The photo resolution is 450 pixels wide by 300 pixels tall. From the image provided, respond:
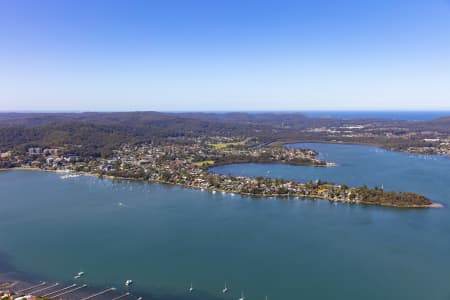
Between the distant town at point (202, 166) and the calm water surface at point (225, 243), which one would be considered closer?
the calm water surface at point (225, 243)

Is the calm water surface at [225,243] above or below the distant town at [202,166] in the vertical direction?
below

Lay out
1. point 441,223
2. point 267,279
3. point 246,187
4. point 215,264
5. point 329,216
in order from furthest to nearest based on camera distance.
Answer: point 246,187 < point 329,216 < point 441,223 < point 215,264 < point 267,279

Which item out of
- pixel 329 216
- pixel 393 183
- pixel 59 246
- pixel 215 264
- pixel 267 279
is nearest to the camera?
pixel 267 279

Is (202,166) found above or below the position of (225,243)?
above

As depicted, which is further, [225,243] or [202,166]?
[202,166]

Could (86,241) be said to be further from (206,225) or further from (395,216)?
(395,216)

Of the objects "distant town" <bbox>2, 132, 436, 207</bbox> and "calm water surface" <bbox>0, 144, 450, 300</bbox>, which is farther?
"distant town" <bbox>2, 132, 436, 207</bbox>

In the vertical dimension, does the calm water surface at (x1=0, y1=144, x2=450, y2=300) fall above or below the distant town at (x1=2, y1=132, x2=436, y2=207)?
below

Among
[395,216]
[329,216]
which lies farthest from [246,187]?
[395,216]
